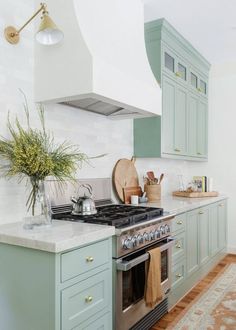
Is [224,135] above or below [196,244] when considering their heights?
above

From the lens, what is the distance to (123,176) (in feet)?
10.7

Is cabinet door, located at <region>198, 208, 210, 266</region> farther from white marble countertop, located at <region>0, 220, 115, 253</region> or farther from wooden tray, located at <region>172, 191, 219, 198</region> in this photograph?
white marble countertop, located at <region>0, 220, 115, 253</region>

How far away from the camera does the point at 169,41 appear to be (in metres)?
3.40

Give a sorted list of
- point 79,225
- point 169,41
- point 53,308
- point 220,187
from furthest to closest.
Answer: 1. point 220,187
2. point 169,41
3. point 79,225
4. point 53,308

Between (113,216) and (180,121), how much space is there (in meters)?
1.88

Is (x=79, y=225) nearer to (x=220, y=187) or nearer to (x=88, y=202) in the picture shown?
(x=88, y=202)

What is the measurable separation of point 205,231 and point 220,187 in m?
1.29

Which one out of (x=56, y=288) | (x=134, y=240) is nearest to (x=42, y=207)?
(x=56, y=288)

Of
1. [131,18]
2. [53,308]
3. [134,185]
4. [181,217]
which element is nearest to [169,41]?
[131,18]

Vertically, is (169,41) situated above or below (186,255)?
above

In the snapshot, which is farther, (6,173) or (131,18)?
(131,18)

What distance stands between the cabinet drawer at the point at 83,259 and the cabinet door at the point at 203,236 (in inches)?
75.5

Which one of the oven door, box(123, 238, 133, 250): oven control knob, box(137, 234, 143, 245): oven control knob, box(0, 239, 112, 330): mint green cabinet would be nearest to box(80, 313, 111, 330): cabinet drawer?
box(0, 239, 112, 330): mint green cabinet

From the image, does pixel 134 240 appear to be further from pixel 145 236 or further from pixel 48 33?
pixel 48 33
